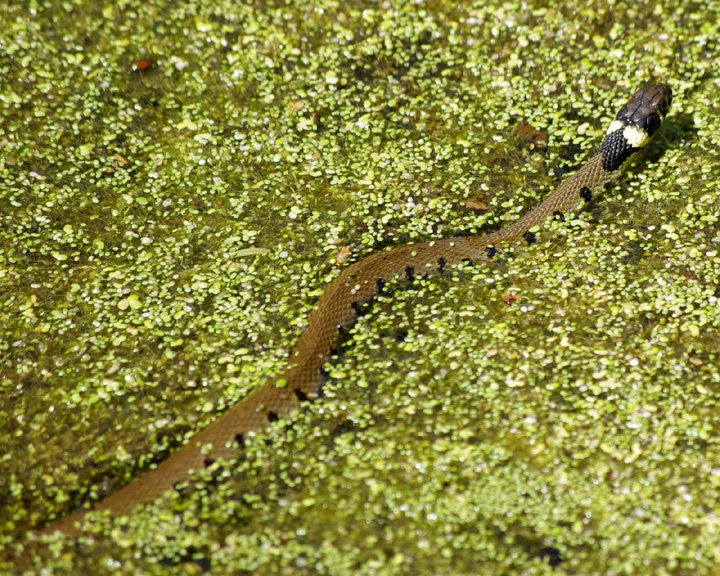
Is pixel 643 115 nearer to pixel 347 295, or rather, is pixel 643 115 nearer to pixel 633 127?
pixel 633 127

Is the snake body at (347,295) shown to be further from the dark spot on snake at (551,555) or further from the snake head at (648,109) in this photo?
the dark spot on snake at (551,555)

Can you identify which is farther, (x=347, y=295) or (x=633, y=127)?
(x=633, y=127)

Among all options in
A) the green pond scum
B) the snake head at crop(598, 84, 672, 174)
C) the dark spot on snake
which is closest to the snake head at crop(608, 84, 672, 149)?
the snake head at crop(598, 84, 672, 174)

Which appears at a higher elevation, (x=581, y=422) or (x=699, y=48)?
(x=699, y=48)

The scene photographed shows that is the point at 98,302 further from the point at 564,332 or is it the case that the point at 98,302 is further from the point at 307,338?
the point at 564,332

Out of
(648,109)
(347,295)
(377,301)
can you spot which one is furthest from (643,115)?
(347,295)

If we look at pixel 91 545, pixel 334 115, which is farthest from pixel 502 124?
pixel 91 545

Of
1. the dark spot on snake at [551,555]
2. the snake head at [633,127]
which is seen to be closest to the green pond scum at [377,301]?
the dark spot on snake at [551,555]
